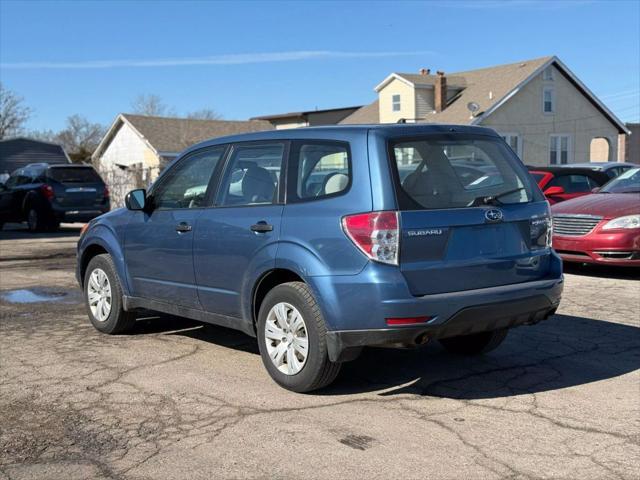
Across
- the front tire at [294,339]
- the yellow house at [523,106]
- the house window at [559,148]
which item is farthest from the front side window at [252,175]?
the house window at [559,148]

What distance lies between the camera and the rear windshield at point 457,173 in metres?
4.83

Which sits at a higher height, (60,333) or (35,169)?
(35,169)

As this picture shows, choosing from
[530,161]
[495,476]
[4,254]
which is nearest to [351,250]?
[495,476]

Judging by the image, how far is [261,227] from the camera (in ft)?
17.3

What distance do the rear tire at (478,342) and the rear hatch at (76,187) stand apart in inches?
580

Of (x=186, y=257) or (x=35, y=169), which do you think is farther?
(x=35, y=169)

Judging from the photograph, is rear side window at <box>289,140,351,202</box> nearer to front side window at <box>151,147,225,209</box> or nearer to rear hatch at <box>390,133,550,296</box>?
rear hatch at <box>390,133,550,296</box>

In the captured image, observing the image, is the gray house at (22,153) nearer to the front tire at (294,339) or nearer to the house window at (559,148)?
the house window at (559,148)

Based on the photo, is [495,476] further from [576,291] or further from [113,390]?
[576,291]

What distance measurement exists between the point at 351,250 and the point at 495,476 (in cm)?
158

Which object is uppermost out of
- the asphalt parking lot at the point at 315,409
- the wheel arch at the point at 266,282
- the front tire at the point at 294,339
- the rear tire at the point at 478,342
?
the wheel arch at the point at 266,282

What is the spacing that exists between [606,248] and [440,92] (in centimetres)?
3369

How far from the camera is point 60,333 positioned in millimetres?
7105

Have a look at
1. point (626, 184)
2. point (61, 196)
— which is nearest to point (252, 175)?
point (626, 184)
